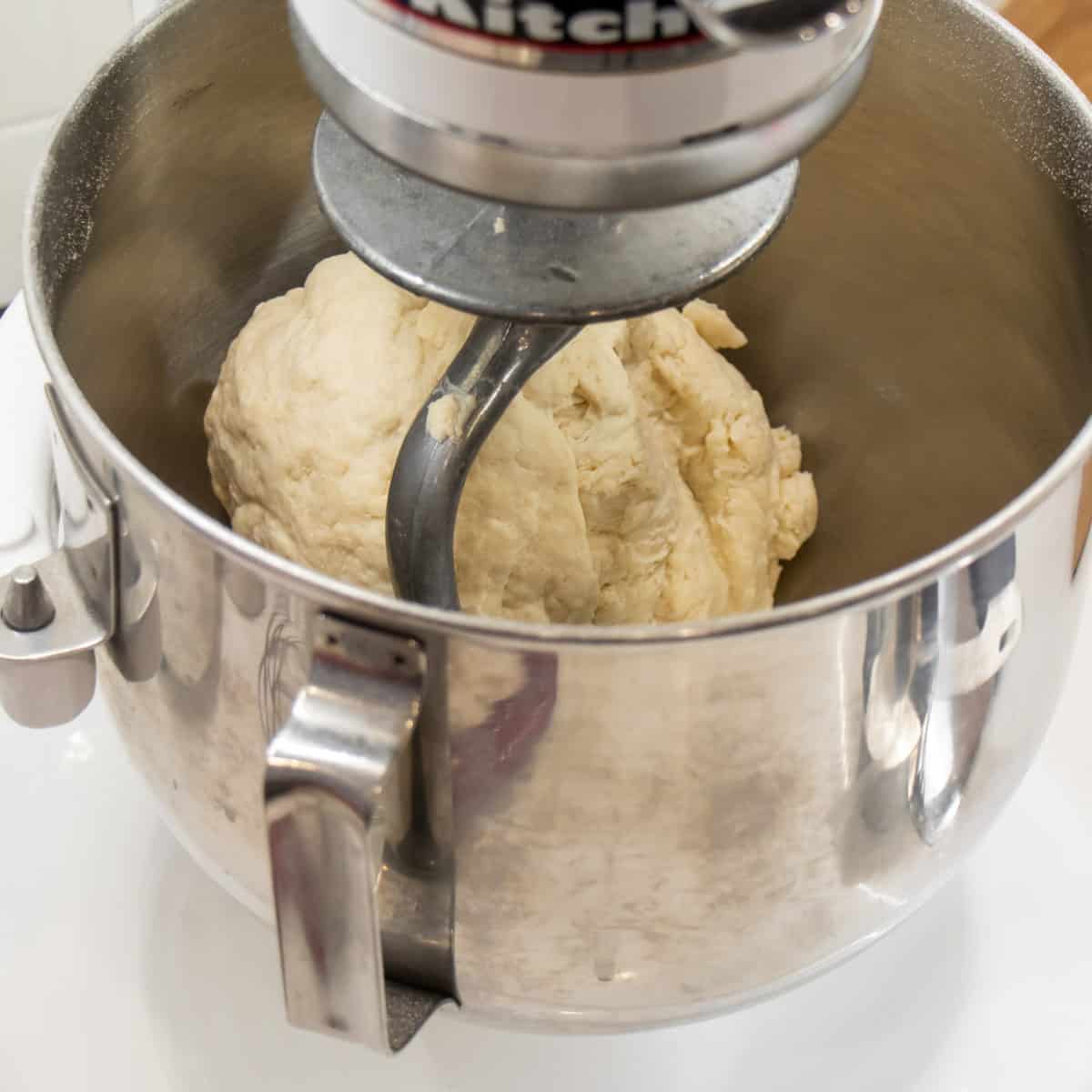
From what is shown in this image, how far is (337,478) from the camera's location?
67 centimetres

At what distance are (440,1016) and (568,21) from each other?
0.41 m

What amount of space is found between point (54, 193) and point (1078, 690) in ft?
1.66

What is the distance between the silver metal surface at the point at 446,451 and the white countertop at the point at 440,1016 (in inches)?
6.7

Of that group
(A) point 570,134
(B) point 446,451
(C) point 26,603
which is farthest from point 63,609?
(A) point 570,134

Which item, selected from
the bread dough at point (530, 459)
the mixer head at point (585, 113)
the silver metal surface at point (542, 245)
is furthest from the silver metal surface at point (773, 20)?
the bread dough at point (530, 459)

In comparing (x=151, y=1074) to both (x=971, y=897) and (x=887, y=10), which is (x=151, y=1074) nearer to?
(x=971, y=897)

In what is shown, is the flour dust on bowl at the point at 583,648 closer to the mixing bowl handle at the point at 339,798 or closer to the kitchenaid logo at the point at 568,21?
the mixing bowl handle at the point at 339,798

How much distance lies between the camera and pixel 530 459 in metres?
0.69

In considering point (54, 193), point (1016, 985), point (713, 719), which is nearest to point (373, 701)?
point (713, 719)

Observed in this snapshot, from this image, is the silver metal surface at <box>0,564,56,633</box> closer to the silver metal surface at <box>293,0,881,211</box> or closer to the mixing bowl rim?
the mixing bowl rim

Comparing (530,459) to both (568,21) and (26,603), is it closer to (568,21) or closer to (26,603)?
(26,603)

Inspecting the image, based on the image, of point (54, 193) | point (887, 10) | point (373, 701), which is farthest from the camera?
point (887, 10)

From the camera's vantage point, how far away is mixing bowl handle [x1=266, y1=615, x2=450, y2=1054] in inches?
16.6

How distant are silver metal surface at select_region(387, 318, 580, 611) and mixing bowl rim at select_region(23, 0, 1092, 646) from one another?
12 cm
